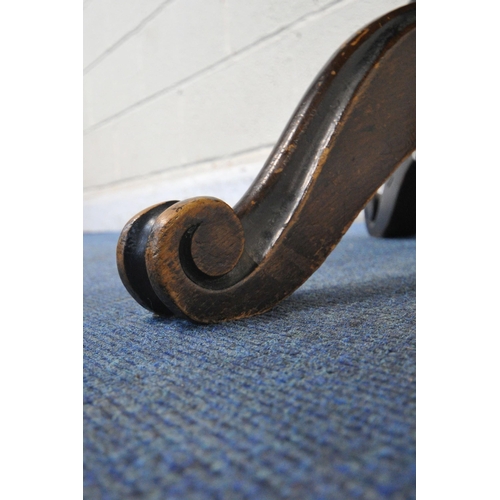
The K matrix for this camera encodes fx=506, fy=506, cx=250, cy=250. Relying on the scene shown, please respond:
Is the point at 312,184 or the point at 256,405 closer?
the point at 256,405

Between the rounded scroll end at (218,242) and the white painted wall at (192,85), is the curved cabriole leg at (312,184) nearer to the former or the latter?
the rounded scroll end at (218,242)

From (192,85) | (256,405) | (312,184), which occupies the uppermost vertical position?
(192,85)

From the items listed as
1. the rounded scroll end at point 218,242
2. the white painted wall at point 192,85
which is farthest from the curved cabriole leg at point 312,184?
the white painted wall at point 192,85

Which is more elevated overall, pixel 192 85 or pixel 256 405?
pixel 192 85

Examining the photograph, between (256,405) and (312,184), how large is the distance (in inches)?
9.2

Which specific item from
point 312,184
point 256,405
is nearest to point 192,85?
point 312,184

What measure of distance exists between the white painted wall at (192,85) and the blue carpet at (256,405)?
2.90 feet

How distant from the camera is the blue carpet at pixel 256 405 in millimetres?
193

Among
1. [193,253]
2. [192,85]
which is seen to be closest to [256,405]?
[193,253]

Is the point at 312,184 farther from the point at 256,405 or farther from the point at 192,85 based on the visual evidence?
the point at 192,85

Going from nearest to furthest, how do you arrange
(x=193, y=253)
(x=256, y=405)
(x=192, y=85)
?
(x=256, y=405) → (x=193, y=253) → (x=192, y=85)

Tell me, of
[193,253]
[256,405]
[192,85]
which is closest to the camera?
[256,405]

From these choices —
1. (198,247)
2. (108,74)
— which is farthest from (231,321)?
(108,74)

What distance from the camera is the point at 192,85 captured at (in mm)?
1620
